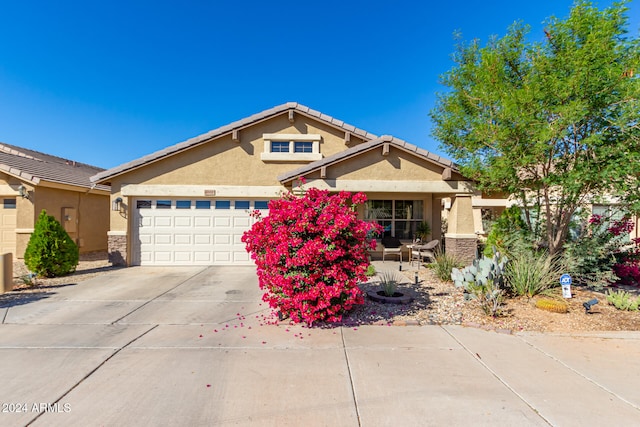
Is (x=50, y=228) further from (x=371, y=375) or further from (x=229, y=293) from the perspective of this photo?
(x=371, y=375)

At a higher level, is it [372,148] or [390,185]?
[372,148]

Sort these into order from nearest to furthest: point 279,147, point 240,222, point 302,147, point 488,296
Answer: point 488,296 → point 240,222 → point 279,147 → point 302,147

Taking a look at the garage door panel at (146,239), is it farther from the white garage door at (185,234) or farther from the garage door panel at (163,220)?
the garage door panel at (163,220)

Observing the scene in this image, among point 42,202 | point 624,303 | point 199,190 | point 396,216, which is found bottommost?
point 624,303

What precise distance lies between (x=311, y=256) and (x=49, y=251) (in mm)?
9046

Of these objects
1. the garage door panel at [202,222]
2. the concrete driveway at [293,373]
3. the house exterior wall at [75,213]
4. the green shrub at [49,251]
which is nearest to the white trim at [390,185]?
the garage door panel at [202,222]

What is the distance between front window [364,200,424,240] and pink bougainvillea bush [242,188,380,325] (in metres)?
7.42

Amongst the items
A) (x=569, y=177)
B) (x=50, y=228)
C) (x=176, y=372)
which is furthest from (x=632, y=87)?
Result: (x=50, y=228)

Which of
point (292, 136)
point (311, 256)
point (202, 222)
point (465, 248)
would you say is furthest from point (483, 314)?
point (202, 222)

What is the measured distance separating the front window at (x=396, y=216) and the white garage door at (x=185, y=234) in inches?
186

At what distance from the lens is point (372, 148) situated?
33.2ft

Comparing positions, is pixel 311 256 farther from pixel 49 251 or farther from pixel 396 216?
pixel 49 251

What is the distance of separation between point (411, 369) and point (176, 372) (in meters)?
2.92

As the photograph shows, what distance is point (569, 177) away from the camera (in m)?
6.60
